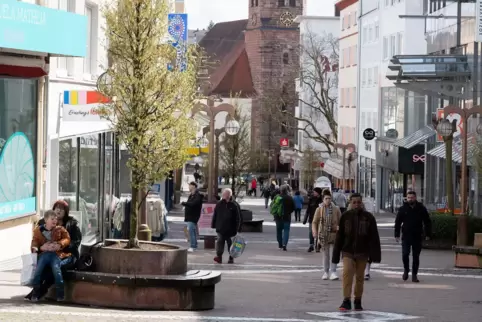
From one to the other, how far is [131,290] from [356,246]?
2.99 metres

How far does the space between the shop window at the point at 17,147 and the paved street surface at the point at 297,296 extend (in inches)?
80.5

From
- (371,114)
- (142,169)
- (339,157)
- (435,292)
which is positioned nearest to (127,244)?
(142,169)

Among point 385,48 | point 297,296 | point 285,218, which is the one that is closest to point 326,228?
point 297,296

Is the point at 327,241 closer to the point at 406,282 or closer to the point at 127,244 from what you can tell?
the point at 406,282

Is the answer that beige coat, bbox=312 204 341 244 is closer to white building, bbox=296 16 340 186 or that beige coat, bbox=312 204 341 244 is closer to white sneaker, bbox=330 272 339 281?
white sneaker, bbox=330 272 339 281

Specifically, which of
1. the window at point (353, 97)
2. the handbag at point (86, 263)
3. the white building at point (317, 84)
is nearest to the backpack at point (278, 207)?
the handbag at point (86, 263)

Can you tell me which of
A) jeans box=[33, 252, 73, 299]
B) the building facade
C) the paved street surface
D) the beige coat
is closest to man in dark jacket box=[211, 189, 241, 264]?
the paved street surface

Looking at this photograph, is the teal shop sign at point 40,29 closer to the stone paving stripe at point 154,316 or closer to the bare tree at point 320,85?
the stone paving stripe at point 154,316

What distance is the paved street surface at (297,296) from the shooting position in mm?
14656

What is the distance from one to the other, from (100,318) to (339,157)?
64055mm

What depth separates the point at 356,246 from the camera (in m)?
16.3

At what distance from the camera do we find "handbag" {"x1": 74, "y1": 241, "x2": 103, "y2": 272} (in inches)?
613

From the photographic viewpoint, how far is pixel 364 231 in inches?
644

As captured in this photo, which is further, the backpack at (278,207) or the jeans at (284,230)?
the jeans at (284,230)
